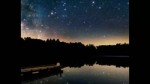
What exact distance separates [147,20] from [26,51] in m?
34.2

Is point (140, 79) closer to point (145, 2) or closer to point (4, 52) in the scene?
point (145, 2)

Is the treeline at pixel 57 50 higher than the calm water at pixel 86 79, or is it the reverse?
the treeline at pixel 57 50

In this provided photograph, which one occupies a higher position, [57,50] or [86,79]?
[57,50]

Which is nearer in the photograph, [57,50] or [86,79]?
[86,79]

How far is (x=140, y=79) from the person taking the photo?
2406 millimetres

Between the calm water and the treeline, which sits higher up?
the treeline

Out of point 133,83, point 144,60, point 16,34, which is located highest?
point 16,34

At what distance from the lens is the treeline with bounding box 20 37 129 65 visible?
119ft

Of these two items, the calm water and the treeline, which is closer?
the calm water

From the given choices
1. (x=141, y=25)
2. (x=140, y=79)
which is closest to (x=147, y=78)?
(x=140, y=79)

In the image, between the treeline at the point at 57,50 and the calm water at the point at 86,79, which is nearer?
the calm water at the point at 86,79

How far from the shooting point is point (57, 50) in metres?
53.9

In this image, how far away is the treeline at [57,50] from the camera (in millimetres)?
36250

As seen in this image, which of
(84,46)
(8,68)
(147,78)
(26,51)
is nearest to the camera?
(147,78)
